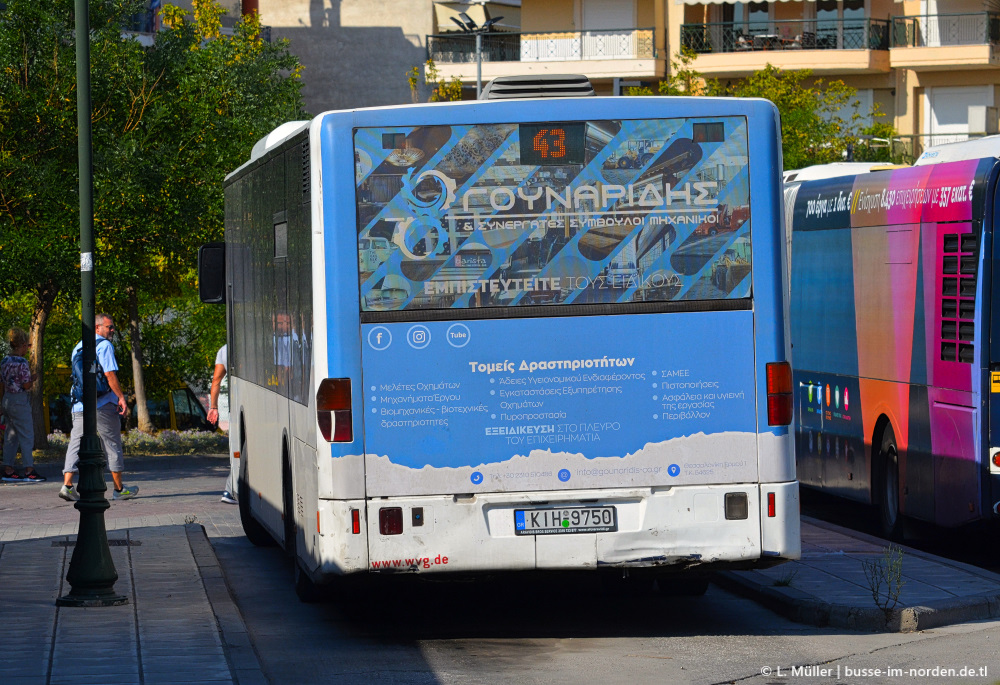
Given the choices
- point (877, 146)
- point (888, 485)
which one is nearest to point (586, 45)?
point (877, 146)

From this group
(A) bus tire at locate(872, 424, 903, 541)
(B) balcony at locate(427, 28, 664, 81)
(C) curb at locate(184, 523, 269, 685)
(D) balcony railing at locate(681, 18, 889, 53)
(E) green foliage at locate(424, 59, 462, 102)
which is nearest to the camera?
(C) curb at locate(184, 523, 269, 685)

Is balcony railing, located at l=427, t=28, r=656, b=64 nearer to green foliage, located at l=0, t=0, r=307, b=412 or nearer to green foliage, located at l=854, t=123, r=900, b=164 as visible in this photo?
green foliage, located at l=854, t=123, r=900, b=164

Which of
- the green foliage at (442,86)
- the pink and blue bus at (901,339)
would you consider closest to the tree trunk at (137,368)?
the pink and blue bus at (901,339)

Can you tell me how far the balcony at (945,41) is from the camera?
51219mm

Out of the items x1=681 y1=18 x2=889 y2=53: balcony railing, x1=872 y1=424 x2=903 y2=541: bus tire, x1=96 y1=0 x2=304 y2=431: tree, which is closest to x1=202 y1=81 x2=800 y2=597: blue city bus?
x1=872 y1=424 x2=903 y2=541: bus tire

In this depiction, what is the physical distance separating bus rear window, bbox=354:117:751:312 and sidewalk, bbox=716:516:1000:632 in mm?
2168

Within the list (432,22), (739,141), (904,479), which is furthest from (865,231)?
(432,22)

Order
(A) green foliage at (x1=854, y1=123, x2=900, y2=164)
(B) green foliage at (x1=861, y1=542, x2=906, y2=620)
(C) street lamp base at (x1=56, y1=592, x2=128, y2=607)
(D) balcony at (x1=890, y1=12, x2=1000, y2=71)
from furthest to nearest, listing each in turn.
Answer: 1. (D) balcony at (x1=890, y1=12, x2=1000, y2=71)
2. (A) green foliage at (x1=854, y1=123, x2=900, y2=164)
3. (C) street lamp base at (x1=56, y1=592, x2=128, y2=607)
4. (B) green foliage at (x1=861, y1=542, x2=906, y2=620)

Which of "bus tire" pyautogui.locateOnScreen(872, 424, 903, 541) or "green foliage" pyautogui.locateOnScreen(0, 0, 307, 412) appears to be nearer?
"bus tire" pyautogui.locateOnScreen(872, 424, 903, 541)

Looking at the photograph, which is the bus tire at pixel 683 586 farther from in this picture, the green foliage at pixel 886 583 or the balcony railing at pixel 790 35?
the balcony railing at pixel 790 35

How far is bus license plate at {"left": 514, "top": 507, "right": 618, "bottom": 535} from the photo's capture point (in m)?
9.25

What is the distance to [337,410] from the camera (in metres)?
9.10

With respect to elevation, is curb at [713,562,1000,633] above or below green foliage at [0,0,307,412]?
below

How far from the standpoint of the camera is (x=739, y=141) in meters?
9.42
